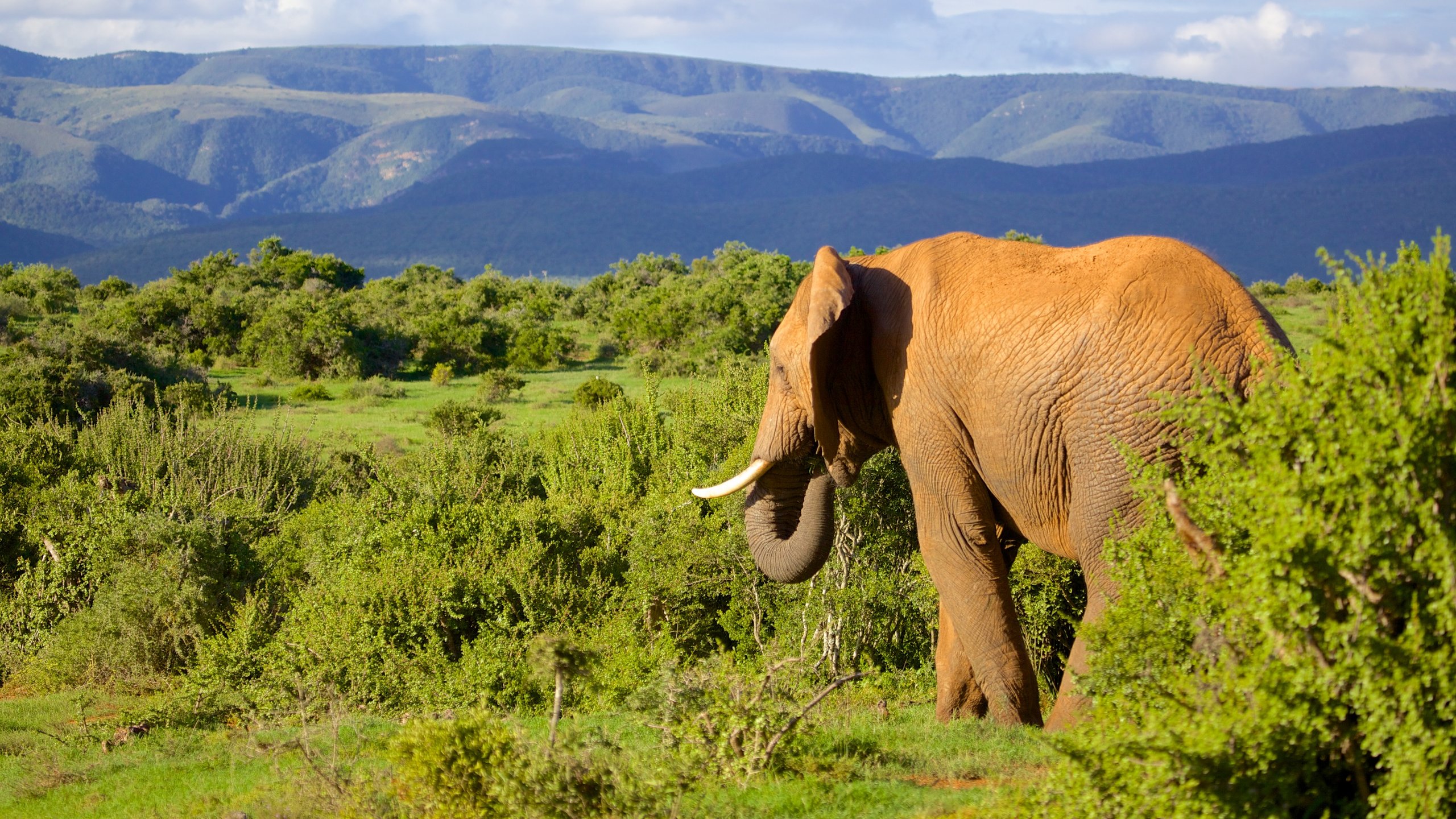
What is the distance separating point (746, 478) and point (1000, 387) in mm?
2369

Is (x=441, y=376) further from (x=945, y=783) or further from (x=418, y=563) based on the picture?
(x=945, y=783)

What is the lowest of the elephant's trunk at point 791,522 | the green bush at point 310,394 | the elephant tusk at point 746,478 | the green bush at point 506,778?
the green bush at point 310,394

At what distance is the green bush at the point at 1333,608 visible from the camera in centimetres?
416

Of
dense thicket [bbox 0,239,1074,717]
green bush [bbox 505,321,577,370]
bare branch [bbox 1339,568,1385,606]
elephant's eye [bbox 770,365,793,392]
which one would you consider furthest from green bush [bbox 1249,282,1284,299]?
bare branch [bbox 1339,568,1385,606]

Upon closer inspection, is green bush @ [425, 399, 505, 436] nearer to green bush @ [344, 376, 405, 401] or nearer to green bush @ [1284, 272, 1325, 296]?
green bush @ [344, 376, 405, 401]

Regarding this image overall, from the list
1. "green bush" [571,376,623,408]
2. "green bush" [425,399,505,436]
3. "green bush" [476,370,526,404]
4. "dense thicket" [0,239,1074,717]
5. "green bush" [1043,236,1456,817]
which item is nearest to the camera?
"green bush" [1043,236,1456,817]

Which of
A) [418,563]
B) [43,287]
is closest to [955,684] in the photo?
[418,563]

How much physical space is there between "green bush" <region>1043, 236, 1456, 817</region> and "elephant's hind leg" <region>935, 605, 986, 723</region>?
289cm

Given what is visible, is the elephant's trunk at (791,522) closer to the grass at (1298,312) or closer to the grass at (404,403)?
the grass at (404,403)

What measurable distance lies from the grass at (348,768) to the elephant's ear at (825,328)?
174 cm

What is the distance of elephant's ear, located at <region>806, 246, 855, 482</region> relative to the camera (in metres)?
6.92

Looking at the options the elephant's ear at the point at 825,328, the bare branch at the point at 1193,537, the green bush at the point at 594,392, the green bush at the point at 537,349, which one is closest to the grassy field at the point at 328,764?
the bare branch at the point at 1193,537

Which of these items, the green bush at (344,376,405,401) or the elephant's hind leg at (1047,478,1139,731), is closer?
the elephant's hind leg at (1047,478,1139,731)

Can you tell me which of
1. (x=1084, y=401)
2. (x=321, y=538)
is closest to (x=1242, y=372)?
(x=1084, y=401)
